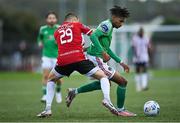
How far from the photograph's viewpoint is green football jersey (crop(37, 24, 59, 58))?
19891 millimetres

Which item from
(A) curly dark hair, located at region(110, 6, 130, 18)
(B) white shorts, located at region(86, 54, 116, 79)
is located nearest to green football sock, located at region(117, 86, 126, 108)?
(B) white shorts, located at region(86, 54, 116, 79)

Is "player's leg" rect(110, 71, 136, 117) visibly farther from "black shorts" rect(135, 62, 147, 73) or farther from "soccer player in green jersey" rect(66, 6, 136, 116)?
"black shorts" rect(135, 62, 147, 73)

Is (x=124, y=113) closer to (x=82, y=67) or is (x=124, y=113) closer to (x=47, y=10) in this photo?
(x=82, y=67)

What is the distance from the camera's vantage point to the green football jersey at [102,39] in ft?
45.7

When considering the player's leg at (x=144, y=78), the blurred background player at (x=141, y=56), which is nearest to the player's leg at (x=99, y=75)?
the player's leg at (x=144, y=78)

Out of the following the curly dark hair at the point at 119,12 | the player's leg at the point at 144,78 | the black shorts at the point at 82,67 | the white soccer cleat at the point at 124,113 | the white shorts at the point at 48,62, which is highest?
the player's leg at the point at 144,78

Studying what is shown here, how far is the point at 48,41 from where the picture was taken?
20.1 metres

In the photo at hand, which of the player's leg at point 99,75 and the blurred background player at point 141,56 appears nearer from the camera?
the player's leg at point 99,75

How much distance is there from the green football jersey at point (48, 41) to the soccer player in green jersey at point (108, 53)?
520 cm

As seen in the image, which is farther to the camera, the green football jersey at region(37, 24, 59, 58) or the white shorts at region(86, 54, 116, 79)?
the green football jersey at region(37, 24, 59, 58)

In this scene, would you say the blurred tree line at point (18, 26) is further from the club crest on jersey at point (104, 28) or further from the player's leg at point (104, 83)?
the player's leg at point (104, 83)

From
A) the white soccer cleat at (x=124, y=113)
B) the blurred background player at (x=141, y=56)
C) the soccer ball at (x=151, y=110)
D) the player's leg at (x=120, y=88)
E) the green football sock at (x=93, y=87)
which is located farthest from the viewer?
the blurred background player at (x=141, y=56)

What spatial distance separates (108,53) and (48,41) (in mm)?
5899

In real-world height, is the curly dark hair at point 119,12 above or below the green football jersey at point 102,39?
above
